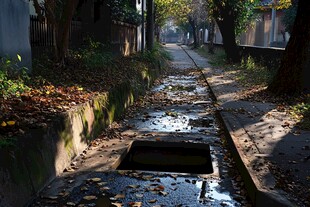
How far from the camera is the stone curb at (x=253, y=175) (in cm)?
405

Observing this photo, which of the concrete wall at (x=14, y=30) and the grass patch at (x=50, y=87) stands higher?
the concrete wall at (x=14, y=30)

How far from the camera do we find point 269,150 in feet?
19.4

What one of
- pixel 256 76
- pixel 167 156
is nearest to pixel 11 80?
pixel 167 156

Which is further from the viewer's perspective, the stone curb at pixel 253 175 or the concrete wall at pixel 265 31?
the concrete wall at pixel 265 31

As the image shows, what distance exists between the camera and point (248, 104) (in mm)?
10141

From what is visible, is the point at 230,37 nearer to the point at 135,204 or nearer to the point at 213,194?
the point at 213,194

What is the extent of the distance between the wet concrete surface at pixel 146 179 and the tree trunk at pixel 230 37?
15248mm

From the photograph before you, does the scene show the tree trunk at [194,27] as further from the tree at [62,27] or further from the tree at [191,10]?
the tree at [62,27]

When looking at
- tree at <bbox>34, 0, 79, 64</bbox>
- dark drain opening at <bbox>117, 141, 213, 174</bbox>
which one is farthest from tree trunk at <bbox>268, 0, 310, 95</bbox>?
tree at <bbox>34, 0, 79, 64</bbox>

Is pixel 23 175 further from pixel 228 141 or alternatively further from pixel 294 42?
pixel 294 42

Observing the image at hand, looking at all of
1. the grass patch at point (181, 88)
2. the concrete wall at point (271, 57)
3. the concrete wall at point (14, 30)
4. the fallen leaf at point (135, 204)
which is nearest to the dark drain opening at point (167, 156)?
the fallen leaf at point (135, 204)

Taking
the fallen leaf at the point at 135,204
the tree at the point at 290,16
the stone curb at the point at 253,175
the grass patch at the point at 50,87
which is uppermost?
the tree at the point at 290,16

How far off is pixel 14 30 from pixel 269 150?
557 cm

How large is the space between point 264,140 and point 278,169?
1.53 meters
